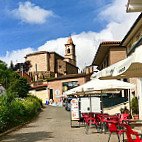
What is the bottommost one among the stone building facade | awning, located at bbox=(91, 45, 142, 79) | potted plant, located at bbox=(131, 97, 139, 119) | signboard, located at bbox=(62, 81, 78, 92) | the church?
potted plant, located at bbox=(131, 97, 139, 119)

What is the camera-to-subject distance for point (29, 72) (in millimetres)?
94062

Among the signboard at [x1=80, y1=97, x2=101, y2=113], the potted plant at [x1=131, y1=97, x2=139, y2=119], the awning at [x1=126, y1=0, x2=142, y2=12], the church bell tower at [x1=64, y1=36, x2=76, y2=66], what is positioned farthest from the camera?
the church bell tower at [x1=64, y1=36, x2=76, y2=66]

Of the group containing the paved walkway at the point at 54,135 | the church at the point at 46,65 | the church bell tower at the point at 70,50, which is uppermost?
the church bell tower at the point at 70,50

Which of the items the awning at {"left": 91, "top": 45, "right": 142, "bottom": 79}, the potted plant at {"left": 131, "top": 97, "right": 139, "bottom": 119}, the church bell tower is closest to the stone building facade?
the potted plant at {"left": 131, "top": 97, "right": 139, "bottom": 119}

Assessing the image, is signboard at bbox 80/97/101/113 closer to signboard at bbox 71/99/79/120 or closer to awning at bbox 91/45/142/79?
signboard at bbox 71/99/79/120

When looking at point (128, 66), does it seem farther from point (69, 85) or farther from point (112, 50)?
point (69, 85)

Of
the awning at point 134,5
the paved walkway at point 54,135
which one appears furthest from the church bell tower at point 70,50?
the awning at point 134,5

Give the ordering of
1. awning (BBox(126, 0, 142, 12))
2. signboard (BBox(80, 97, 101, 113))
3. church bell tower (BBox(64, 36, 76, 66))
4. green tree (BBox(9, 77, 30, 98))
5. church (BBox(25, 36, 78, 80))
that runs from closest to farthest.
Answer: awning (BBox(126, 0, 142, 12)), signboard (BBox(80, 97, 101, 113)), green tree (BBox(9, 77, 30, 98)), church (BBox(25, 36, 78, 80)), church bell tower (BBox(64, 36, 76, 66))

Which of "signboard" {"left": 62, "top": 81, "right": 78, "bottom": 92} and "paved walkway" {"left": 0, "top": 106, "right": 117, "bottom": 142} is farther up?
"signboard" {"left": 62, "top": 81, "right": 78, "bottom": 92}

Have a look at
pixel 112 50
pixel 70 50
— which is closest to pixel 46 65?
pixel 70 50

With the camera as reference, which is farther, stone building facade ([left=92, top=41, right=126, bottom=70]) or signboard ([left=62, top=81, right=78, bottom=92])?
signboard ([left=62, top=81, right=78, bottom=92])

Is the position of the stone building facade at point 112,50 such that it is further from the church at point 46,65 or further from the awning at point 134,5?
the church at point 46,65

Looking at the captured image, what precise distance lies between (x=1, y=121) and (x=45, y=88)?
50583 mm

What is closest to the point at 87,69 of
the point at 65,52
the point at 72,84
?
the point at 72,84
